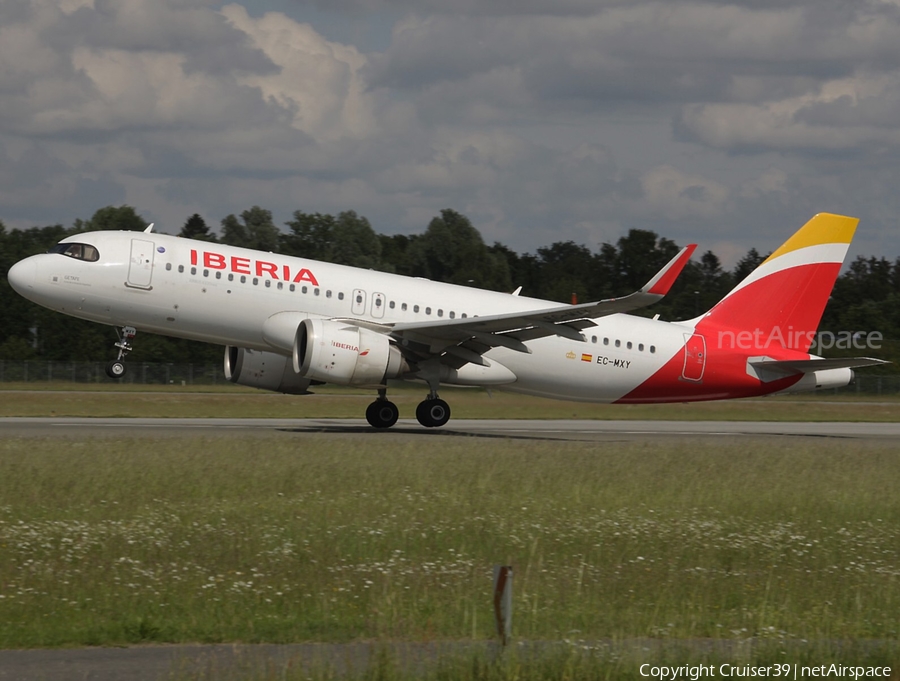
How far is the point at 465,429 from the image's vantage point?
2997cm

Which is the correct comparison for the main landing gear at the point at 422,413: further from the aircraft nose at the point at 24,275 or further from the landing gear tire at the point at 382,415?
the aircraft nose at the point at 24,275

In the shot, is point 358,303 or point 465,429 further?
point 465,429

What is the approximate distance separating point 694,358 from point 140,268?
14780mm

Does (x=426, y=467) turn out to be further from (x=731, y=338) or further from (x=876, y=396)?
(x=876, y=396)

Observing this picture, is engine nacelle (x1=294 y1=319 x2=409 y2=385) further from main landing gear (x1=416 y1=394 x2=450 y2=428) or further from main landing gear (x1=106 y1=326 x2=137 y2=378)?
main landing gear (x1=106 y1=326 x2=137 y2=378)

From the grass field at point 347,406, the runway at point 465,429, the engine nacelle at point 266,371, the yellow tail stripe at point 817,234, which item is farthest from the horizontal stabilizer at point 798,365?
the engine nacelle at point 266,371

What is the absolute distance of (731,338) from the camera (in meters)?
30.8

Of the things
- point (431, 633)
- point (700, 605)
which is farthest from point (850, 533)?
point (431, 633)

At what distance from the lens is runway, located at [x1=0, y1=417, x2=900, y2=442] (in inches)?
1009

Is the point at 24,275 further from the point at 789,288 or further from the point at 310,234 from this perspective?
the point at 310,234

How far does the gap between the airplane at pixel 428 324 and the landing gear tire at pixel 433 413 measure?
29 millimetres

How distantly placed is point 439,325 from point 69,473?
1127 cm

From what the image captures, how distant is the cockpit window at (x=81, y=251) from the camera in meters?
26.2

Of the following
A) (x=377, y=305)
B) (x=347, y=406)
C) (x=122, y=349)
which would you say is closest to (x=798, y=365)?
(x=377, y=305)
